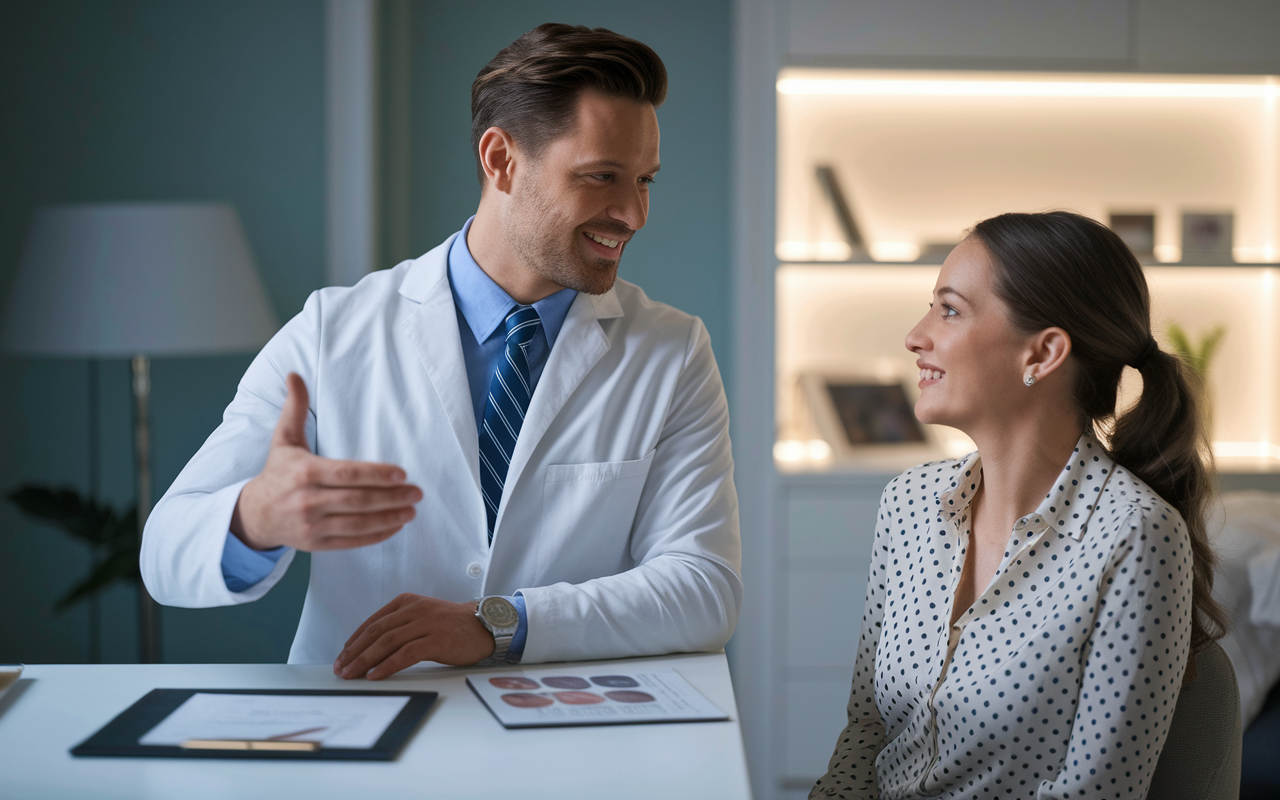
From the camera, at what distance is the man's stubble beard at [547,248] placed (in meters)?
1.46

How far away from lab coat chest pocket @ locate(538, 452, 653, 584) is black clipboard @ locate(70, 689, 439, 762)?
355 millimetres

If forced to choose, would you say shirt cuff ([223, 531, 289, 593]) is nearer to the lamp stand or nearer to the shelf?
the lamp stand

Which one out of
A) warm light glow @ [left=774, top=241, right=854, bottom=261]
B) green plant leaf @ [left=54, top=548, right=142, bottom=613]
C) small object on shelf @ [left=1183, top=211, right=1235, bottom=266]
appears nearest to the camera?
green plant leaf @ [left=54, top=548, right=142, bottom=613]

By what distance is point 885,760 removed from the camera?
4.59 ft

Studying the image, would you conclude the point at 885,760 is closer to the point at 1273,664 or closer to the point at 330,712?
the point at 330,712

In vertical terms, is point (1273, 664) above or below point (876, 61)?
below

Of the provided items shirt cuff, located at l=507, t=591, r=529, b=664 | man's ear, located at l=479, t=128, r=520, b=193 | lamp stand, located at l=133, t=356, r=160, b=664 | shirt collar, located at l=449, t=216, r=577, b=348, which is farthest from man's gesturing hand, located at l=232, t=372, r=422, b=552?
lamp stand, located at l=133, t=356, r=160, b=664

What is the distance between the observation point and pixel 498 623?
46.3 inches

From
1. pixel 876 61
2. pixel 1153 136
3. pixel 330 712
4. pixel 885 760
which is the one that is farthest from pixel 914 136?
pixel 330 712

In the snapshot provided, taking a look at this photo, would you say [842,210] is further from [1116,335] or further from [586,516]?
[586,516]

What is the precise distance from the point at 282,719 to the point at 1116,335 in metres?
1.05

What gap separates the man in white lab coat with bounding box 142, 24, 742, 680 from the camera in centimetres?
132

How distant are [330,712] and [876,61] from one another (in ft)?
7.45

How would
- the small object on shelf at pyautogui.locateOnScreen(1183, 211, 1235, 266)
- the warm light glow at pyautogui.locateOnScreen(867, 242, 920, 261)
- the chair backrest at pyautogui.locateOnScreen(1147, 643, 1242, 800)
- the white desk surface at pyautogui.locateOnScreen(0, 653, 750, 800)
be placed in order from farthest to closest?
1. the warm light glow at pyautogui.locateOnScreen(867, 242, 920, 261)
2. the small object on shelf at pyautogui.locateOnScreen(1183, 211, 1235, 266)
3. the chair backrest at pyautogui.locateOnScreen(1147, 643, 1242, 800)
4. the white desk surface at pyautogui.locateOnScreen(0, 653, 750, 800)
